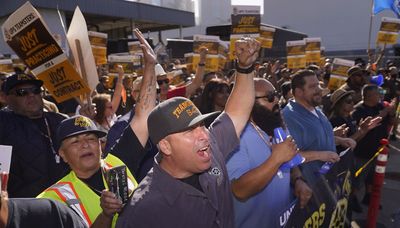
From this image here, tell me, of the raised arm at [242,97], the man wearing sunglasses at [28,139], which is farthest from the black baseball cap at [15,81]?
the raised arm at [242,97]

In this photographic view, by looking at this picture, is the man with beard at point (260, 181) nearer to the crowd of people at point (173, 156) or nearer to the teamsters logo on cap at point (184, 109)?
the crowd of people at point (173, 156)

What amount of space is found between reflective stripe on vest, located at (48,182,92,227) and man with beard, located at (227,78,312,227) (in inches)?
35.6

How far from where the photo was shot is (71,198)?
228cm

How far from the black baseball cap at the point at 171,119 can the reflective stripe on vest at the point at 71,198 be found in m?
0.66

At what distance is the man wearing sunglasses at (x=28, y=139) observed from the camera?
10.6 feet

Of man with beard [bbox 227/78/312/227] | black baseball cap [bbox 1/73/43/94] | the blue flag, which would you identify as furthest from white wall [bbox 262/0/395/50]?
black baseball cap [bbox 1/73/43/94]

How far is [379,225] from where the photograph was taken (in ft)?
16.8

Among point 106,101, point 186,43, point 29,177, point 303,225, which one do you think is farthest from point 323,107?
point 186,43

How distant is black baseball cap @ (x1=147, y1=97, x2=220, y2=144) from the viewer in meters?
1.95

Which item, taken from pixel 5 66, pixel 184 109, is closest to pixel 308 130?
pixel 184 109

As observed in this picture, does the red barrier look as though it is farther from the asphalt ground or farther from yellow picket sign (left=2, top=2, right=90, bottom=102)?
yellow picket sign (left=2, top=2, right=90, bottom=102)

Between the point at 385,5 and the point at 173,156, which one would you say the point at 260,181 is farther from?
the point at 385,5

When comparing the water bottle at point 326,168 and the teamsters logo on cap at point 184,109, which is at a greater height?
the teamsters logo on cap at point 184,109

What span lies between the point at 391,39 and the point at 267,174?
909 cm
